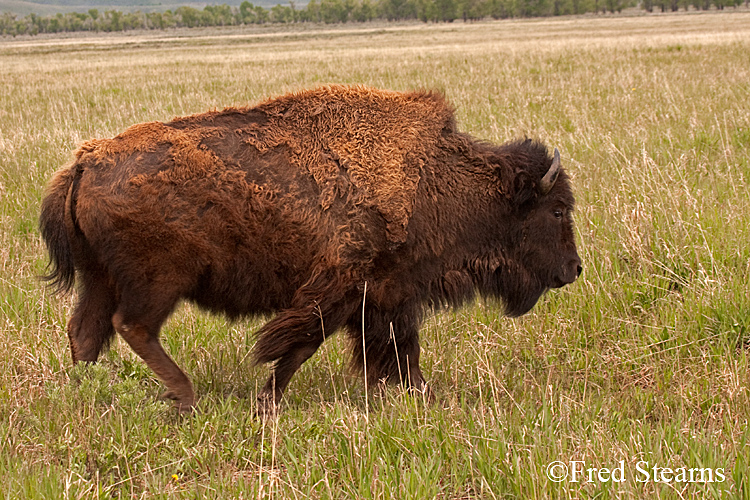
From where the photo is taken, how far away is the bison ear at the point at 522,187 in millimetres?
4094

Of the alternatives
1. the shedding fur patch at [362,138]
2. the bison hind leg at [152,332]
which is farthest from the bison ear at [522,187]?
the bison hind leg at [152,332]

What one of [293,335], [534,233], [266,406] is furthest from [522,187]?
[266,406]

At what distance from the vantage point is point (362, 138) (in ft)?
12.8

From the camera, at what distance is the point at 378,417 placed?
3.32m

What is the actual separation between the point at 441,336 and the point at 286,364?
134 centimetres

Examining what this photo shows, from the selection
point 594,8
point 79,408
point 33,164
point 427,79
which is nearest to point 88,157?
point 79,408

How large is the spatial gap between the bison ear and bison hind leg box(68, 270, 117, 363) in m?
2.35

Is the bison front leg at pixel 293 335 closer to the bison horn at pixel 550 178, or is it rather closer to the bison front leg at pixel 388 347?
the bison front leg at pixel 388 347

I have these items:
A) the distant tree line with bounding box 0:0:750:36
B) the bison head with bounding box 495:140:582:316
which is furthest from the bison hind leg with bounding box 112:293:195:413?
the distant tree line with bounding box 0:0:750:36

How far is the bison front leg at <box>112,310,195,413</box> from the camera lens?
138 inches

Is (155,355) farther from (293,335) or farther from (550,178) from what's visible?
(550,178)

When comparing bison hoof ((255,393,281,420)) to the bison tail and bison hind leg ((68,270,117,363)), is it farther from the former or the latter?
the bison tail

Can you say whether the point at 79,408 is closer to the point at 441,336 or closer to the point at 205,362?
the point at 205,362

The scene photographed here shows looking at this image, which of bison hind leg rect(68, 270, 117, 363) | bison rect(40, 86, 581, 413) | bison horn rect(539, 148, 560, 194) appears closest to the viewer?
bison rect(40, 86, 581, 413)
